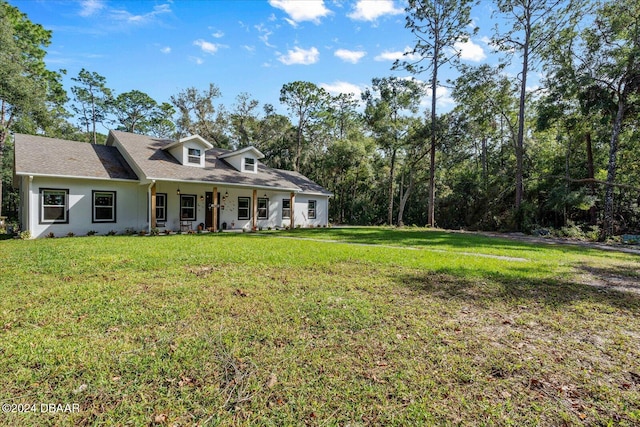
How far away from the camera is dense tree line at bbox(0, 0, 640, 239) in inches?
590

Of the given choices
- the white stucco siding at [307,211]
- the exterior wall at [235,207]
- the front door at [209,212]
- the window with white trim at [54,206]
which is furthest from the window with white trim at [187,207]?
the white stucco siding at [307,211]

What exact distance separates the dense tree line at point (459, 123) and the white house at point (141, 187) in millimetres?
9069

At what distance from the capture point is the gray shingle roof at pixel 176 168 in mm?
13531

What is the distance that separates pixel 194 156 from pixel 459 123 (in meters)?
16.8

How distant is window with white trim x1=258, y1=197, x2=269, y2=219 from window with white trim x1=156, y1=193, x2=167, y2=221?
Answer: 514 centimetres

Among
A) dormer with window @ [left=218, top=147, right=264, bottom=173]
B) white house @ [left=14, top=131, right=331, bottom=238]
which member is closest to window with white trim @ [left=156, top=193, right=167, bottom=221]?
white house @ [left=14, top=131, right=331, bottom=238]

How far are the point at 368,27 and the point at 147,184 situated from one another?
1297 cm

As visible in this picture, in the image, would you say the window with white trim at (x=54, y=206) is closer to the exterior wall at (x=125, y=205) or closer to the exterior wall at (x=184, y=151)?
the exterior wall at (x=125, y=205)

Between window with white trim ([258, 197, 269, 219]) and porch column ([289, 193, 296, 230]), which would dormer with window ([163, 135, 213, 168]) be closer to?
window with white trim ([258, 197, 269, 219])

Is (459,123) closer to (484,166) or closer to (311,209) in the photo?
(484,166)

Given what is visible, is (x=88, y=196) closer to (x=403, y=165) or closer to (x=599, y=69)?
(x=403, y=165)

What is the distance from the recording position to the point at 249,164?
18125mm

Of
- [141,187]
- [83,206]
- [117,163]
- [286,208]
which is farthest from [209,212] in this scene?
[83,206]

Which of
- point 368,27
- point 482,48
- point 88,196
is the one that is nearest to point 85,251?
point 88,196
